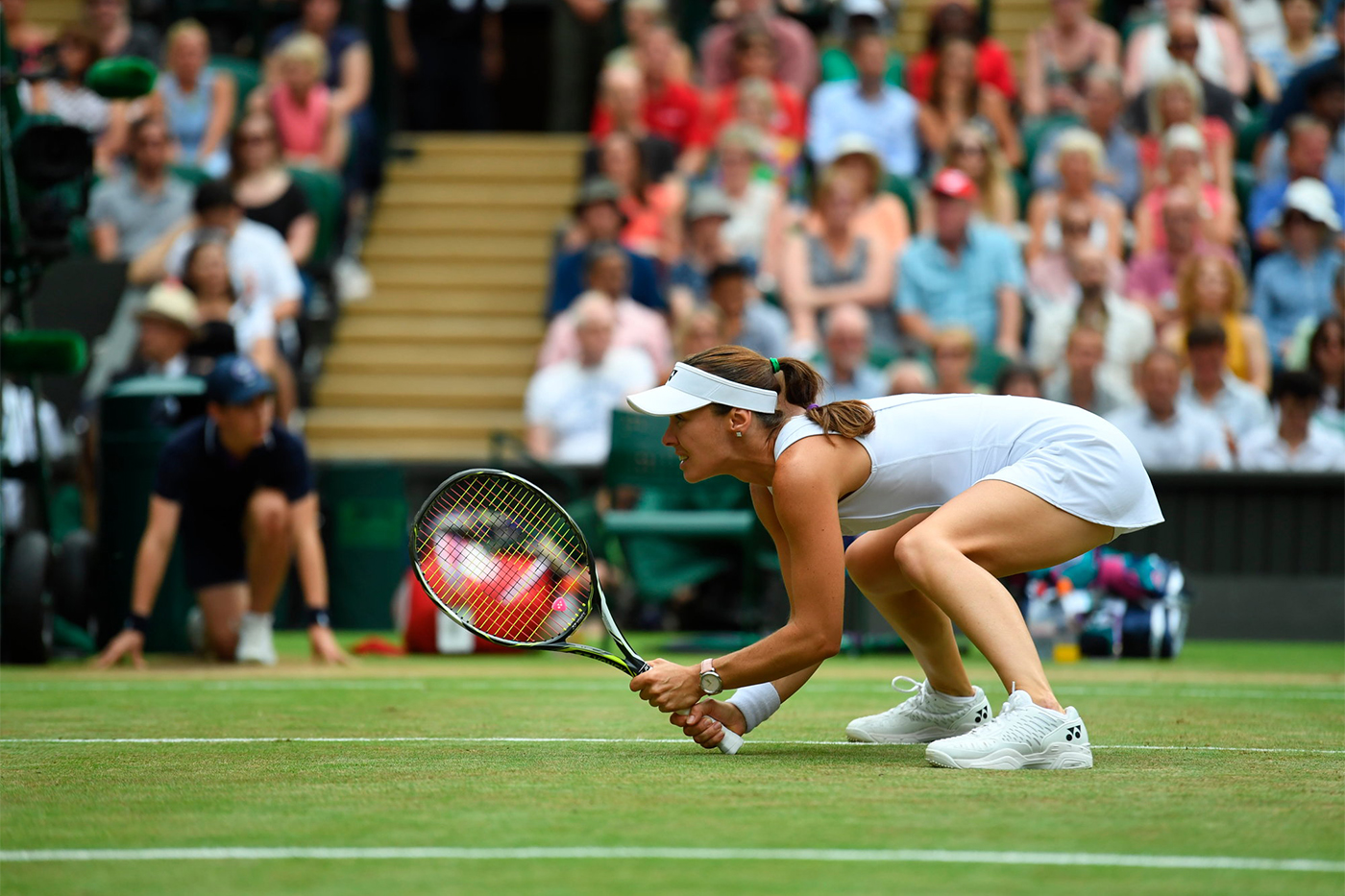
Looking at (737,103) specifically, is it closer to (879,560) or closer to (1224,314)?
(1224,314)

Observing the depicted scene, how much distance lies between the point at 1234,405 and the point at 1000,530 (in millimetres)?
7216

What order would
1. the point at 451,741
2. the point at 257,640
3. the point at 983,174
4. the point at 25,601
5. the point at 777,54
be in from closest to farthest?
the point at 451,741 < the point at 25,601 < the point at 257,640 < the point at 983,174 < the point at 777,54

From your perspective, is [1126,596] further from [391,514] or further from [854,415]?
[854,415]

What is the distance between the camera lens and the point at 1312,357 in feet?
38.0

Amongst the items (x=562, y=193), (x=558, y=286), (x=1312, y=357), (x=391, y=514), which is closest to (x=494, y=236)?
(x=562, y=193)

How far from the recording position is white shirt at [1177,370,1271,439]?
11508 mm

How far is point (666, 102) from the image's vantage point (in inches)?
564

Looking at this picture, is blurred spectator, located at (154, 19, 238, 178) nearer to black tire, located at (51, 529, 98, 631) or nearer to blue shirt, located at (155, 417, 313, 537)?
black tire, located at (51, 529, 98, 631)

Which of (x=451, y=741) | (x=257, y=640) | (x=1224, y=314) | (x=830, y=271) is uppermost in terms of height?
(x=830, y=271)

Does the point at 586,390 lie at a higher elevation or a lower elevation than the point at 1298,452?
higher

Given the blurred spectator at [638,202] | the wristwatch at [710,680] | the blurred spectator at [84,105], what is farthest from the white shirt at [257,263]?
the wristwatch at [710,680]

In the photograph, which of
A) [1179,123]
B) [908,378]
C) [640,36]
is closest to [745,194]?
[640,36]

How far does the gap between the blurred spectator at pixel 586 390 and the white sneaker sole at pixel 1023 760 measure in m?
7.31

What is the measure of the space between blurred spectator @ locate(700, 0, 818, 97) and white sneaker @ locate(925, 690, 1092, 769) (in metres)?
10.4
